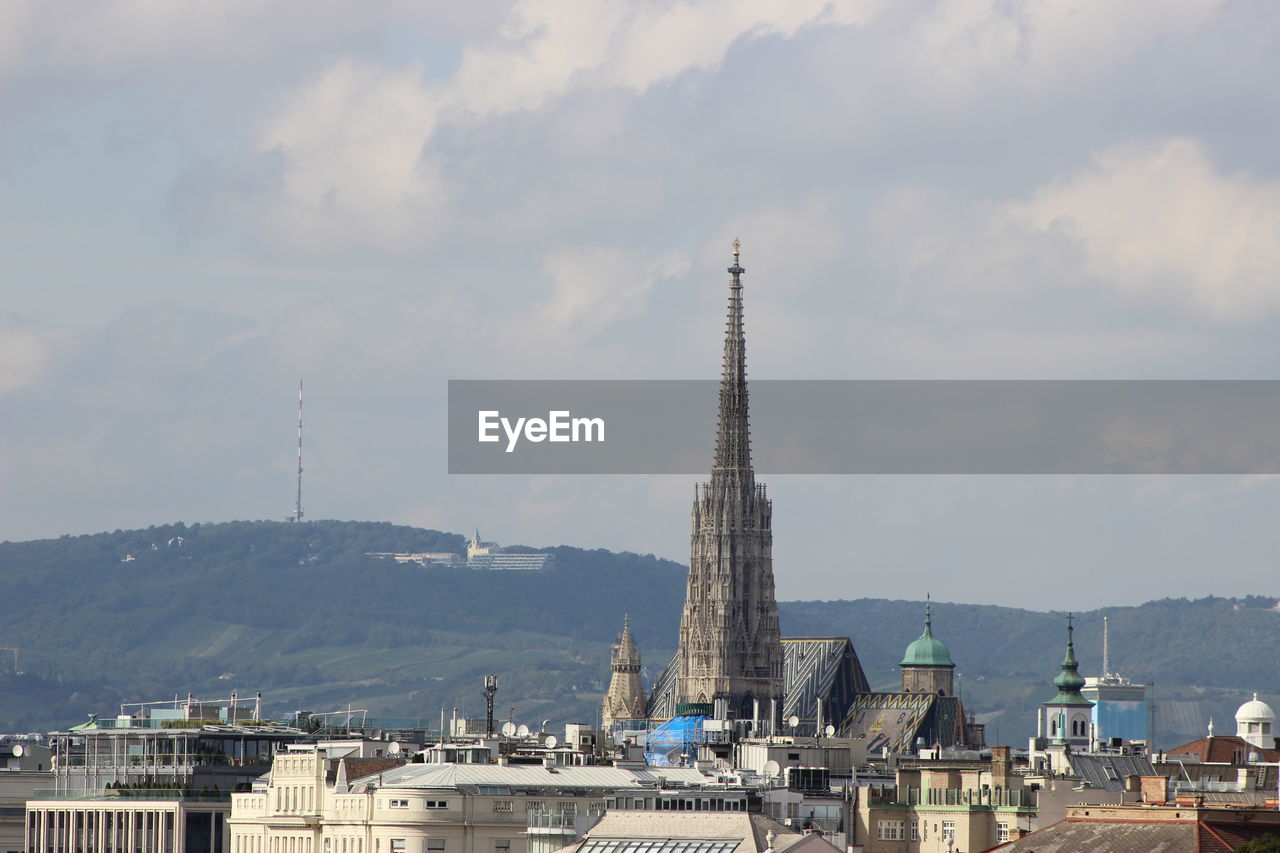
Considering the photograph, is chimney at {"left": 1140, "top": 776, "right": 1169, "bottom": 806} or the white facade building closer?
chimney at {"left": 1140, "top": 776, "right": 1169, "bottom": 806}

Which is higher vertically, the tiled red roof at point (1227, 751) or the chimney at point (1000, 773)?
the tiled red roof at point (1227, 751)

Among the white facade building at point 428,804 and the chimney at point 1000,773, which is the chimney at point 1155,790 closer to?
the chimney at point 1000,773

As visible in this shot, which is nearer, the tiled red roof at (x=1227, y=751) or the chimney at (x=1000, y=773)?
the chimney at (x=1000, y=773)

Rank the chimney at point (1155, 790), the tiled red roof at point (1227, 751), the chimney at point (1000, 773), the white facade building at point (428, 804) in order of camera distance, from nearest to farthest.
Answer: the chimney at point (1155, 790) < the white facade building at point (428, 804) < the chimney at point (1000, 773) < the tiled red roof at point (1227, 751)

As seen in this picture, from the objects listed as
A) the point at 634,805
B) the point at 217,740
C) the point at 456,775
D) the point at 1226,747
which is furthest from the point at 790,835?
the point at 1226,747

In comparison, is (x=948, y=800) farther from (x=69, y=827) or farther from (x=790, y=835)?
(x=69, y=827)

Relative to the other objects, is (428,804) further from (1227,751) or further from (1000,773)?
(1227,751)

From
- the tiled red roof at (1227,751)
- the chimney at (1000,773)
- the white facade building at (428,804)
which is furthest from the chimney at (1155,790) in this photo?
the tiled red roof at (1227,751)

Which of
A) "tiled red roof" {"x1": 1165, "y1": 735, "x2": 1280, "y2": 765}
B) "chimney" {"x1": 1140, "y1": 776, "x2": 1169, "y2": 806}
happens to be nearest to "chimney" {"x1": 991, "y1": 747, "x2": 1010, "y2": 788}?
"chimney" {"x1": 1140, "y1": 776, "x2": 1169, "y2": 806}

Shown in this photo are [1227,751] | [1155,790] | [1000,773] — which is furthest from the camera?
[1227,751]

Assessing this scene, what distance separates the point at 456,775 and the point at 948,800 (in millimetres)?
22299

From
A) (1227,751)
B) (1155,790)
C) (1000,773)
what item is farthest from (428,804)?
(1227,751)

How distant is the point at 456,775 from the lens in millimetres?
129500

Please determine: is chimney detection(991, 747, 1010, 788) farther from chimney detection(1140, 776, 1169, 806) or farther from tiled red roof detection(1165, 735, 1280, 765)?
tiled red roof detection(1165, 735, 1280, 765)
